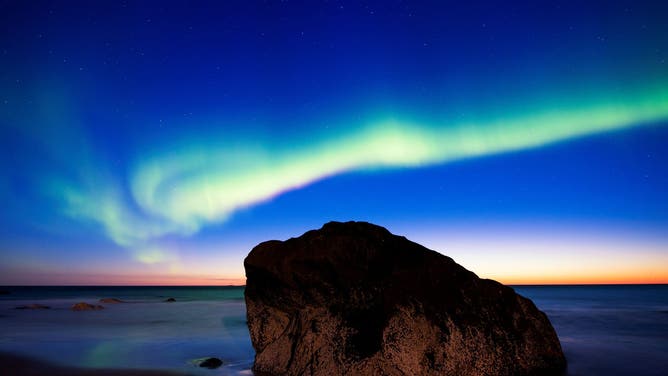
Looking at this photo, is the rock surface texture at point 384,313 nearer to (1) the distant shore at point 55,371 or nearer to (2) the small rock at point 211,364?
(2) the small rock at point 211,364

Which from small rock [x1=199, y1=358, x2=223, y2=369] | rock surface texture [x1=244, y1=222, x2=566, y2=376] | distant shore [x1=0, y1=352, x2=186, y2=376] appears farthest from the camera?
small rock [x1=199, y1=358, x2=223, y2=369]

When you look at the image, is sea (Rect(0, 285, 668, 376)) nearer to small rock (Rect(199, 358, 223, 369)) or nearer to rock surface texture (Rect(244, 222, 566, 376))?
small rock (Rect(199, 358, 223, 369))

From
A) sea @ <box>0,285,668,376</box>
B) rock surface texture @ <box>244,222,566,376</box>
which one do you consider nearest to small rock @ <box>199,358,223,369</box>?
sea @ <box>0,285,668,376</box>

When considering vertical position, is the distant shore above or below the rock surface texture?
below

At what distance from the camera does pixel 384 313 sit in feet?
24.1

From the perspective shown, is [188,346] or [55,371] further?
[188,346]

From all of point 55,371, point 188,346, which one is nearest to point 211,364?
point 55,371

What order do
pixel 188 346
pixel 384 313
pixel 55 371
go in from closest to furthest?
1. pixel 384 313
2. pixel 55 371
3. pixel 188 346

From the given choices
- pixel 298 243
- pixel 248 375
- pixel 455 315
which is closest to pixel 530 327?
pixel 455 315

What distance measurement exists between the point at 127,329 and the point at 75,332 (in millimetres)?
2102

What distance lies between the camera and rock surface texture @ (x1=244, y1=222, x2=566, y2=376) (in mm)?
7070

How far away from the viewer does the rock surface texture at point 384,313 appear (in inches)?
278

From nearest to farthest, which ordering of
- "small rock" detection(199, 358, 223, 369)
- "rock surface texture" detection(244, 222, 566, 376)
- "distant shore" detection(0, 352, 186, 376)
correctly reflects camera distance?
1. "rock surface texture" detection(244, 222, 566, 376)
2. "distant shore" detection(0, 352, 186, 376)
3. "small rock" detection(199, 358, 223, 369)

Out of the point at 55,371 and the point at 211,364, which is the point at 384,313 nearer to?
the point at 211,364
